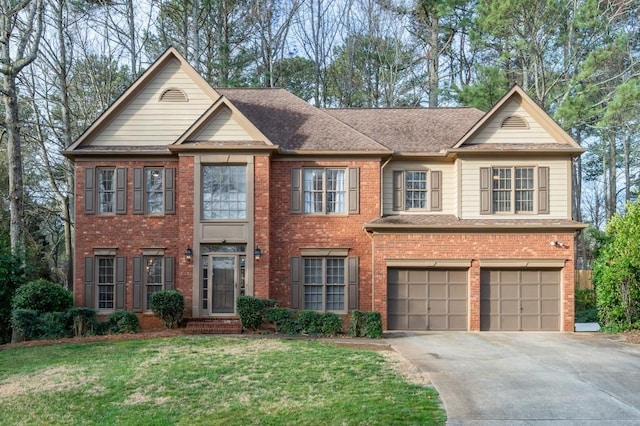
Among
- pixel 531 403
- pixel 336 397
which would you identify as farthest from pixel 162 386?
pixel 531 403

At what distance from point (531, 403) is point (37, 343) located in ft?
41.1

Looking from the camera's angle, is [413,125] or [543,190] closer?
[543,190]

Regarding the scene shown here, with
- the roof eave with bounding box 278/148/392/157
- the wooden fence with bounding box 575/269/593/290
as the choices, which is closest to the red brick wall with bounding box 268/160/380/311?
the roof eave with bounding box 278/148/392/157

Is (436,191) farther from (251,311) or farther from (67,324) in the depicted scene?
(67,324)

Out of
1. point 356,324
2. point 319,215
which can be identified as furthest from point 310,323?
point 319,215

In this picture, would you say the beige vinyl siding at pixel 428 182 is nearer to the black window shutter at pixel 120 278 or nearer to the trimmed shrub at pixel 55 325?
the black window shutter at pixel 120 278

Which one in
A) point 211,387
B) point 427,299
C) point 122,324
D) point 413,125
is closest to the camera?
point 211,387

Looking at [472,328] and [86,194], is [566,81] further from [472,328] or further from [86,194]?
[86,194]

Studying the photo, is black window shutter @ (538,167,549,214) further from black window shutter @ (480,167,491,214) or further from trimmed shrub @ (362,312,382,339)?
trimmed shrub @ (362,312,382,339)

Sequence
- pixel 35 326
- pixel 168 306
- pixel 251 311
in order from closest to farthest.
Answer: pixel 35 326, pixel 251 311, pixel 168 306

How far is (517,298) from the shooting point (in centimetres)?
1903

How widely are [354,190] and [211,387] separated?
33.9ft

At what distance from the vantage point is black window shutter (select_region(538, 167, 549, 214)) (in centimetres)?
1928

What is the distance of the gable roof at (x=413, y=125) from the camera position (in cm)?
2047
